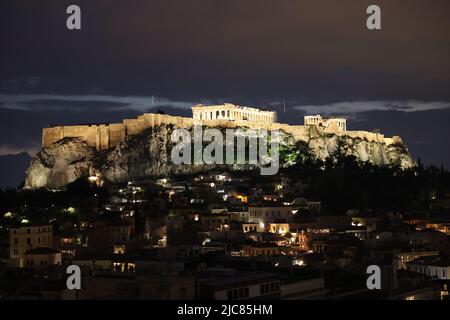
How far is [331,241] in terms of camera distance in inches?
1166

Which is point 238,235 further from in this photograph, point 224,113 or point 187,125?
point 224,113

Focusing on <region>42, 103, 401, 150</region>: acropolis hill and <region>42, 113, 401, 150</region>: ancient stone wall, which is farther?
<region>42, 103, 401, 150</region>: acropolis hill

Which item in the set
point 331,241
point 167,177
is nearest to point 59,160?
point 167,177

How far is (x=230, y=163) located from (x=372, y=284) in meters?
37.5

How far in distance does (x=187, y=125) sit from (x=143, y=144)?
3.62m

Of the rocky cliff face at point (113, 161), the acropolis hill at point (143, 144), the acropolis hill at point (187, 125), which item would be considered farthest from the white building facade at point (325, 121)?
the rocky cliff face at point (113, 161)

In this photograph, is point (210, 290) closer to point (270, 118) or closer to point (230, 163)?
point (230, 163)

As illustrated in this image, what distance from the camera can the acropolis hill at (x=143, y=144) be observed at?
55.7m

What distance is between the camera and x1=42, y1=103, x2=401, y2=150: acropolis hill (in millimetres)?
58688

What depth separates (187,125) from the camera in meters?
58.6

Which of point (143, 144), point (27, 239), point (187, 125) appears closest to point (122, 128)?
point (143, 144)

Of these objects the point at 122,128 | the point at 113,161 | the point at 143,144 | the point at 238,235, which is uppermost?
the point at 122,128

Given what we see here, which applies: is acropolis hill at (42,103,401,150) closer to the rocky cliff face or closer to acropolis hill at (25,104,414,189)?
acropolis hill at (25,104,414,189)

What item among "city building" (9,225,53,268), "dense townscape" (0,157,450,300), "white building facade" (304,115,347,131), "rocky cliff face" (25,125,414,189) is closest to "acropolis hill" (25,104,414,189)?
"rocky cliff face" (25,125,414,189)
